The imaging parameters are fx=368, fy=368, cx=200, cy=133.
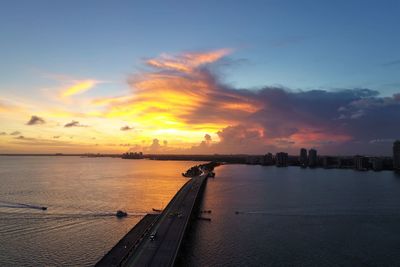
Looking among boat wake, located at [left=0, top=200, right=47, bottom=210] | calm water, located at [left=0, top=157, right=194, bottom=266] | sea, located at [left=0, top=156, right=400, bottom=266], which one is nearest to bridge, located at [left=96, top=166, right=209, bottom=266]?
sea, located at [left=0, top=156, right=400, bottom=266]

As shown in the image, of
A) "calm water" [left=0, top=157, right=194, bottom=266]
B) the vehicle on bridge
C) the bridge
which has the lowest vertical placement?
"calm water" [left=0, top=157, right=194, bottom=266]

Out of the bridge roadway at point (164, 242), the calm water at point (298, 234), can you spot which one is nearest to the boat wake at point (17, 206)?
the bridge roadway at point (164, 242)

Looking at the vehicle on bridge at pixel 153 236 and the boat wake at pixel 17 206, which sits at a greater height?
the vehicle on bridge at pixel 153 236

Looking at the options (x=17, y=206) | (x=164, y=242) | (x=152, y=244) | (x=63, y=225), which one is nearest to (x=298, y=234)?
(x=164, y=242)

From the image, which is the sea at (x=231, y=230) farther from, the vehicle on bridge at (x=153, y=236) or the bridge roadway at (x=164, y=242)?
the vehicle on bridge at (x=153, y=236)

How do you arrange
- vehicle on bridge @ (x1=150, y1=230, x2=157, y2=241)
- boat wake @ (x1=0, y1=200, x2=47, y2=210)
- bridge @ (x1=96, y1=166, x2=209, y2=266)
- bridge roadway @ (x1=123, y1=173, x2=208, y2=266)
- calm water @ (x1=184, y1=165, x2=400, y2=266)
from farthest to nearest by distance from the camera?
boat wake @ (x1=0, y1=200, x2=47, y2=210) → vehicle on bridge @ (x1=150, y1=230, x2=157, y2=241) → calm water @ (x1=184, y1=165, x2=400, y2=266) → bridge @ (x1=96, y1=166, x2=209, y2=266) → bridge roadway @ (x1=123, y1=173, x2=208, y2=266)

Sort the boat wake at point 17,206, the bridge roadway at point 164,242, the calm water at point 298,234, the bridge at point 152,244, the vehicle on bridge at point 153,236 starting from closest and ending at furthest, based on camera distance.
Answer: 1. the bridge roadway at point 164,242
2. the bridge at point 152,244
3. the calm water at point 298,234
4. the vehicle on bridge at point 153,236
5. the boat wake at point 17,206

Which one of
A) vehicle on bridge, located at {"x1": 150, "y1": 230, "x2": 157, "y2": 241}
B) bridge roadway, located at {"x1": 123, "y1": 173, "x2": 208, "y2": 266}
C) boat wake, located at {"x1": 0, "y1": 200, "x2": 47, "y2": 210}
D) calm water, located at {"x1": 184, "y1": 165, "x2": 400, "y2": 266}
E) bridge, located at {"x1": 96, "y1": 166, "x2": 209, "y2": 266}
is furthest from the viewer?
boat wake, located at {"x1": 0, "y1": 200, "x2": 47, "y2": 210}

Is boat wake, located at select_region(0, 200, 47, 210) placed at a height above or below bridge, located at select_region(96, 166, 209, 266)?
below

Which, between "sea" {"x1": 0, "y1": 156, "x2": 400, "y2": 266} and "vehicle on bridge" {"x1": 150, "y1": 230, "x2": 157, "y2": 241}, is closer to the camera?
"sea" {"x1": 0, "y1": 156, "x2": 400, "y2": 266}

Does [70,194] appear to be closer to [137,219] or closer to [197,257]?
[137,219]

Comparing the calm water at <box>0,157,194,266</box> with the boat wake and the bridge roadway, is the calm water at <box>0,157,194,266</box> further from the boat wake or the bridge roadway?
the bridge roadway
